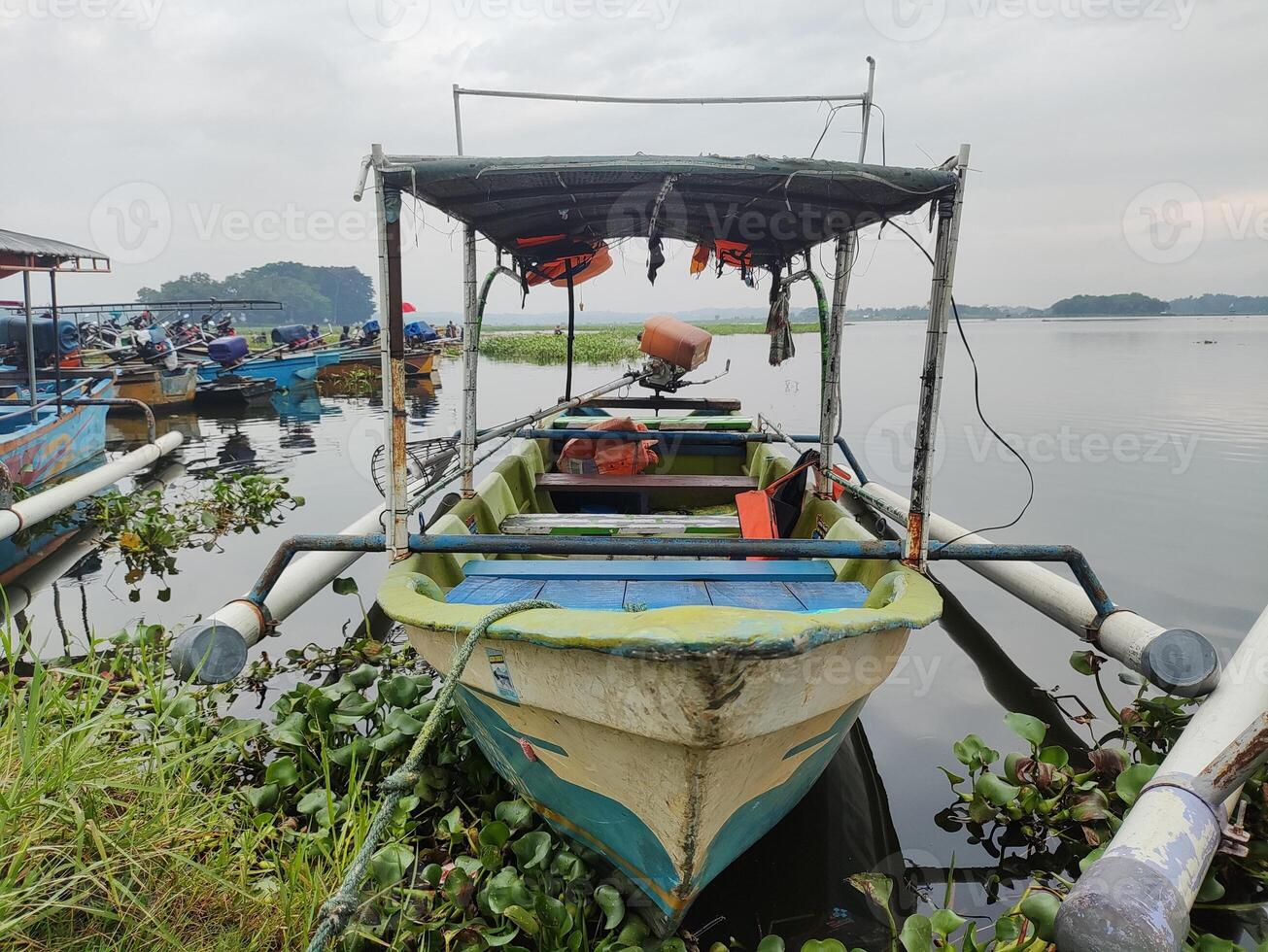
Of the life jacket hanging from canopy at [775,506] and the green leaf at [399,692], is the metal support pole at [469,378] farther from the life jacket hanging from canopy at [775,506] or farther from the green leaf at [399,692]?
the life jacket hanging from canopy at [775,506]

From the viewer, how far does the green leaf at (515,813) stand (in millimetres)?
3060

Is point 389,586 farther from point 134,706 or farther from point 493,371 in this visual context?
point 493,371

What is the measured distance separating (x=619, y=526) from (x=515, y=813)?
6.82 ft

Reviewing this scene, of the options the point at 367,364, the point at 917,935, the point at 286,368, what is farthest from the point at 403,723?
the point at 367,364

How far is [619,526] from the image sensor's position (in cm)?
481

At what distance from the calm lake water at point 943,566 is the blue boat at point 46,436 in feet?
4.74

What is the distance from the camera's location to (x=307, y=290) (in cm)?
8606

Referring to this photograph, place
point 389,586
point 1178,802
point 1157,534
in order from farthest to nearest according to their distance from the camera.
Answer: point 1157,534 → point 389,586 → point 1178,802

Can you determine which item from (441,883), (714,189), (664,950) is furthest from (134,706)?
(714,189)

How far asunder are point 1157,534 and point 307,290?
92.1 m

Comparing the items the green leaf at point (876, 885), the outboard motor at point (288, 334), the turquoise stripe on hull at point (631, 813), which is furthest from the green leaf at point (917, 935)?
the outboard motor at point (288, 334)

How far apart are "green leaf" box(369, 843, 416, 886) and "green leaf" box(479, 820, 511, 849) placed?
32 cm

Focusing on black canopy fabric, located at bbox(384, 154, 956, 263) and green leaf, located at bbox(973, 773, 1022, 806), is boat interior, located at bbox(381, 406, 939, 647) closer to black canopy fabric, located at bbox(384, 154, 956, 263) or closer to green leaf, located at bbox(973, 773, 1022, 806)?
green leaf, located at bbox(973, 773, 1022, 806)

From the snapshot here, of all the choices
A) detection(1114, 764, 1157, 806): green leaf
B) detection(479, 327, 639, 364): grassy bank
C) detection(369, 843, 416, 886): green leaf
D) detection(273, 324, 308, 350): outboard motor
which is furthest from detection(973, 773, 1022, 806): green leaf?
detection(479, 327, 639, 364): grassy bank
